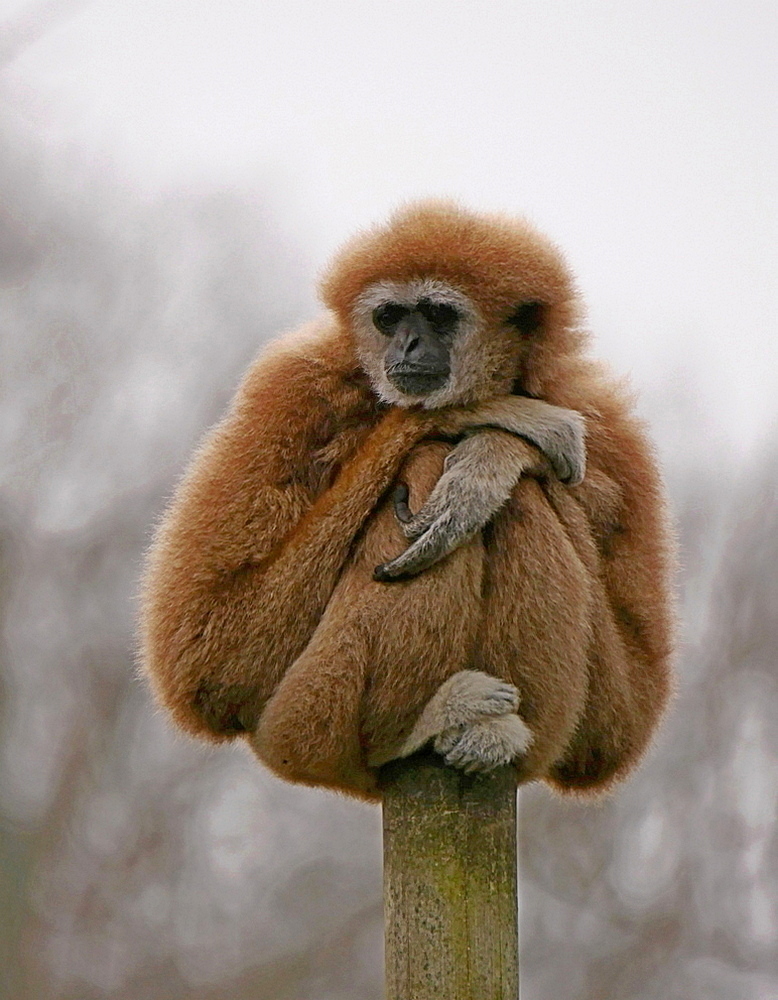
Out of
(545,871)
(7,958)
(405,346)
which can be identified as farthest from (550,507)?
(7,958)

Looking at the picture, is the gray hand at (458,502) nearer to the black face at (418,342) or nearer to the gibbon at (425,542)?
the gibbon at (425,542)

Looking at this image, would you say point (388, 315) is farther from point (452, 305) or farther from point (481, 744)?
point (481, 744)

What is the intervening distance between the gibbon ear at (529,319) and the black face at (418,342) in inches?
8.9

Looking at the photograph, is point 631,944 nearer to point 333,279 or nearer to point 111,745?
point 111,745

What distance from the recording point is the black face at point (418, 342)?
190 inches

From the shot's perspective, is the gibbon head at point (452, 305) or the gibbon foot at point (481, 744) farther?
the gibbon head at point (452, 305)

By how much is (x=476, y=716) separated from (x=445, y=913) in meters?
0.58

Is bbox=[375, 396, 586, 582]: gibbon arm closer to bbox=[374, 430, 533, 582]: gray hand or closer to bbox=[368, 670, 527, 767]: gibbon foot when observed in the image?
bbox=[374, 430, 533, 582]: gray hand

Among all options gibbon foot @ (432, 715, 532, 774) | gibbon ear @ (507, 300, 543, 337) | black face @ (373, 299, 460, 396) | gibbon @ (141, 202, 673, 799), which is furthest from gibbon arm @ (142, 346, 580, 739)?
gibbon foot @ (432, 715, 532, 774)

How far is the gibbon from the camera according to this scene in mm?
4484

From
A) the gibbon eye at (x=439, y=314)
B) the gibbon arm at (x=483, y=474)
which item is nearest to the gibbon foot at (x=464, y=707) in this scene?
the gibbon arm at (x=483, y=474)

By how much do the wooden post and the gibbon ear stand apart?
1518mm

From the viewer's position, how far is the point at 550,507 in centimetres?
470

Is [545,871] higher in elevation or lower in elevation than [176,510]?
lower
